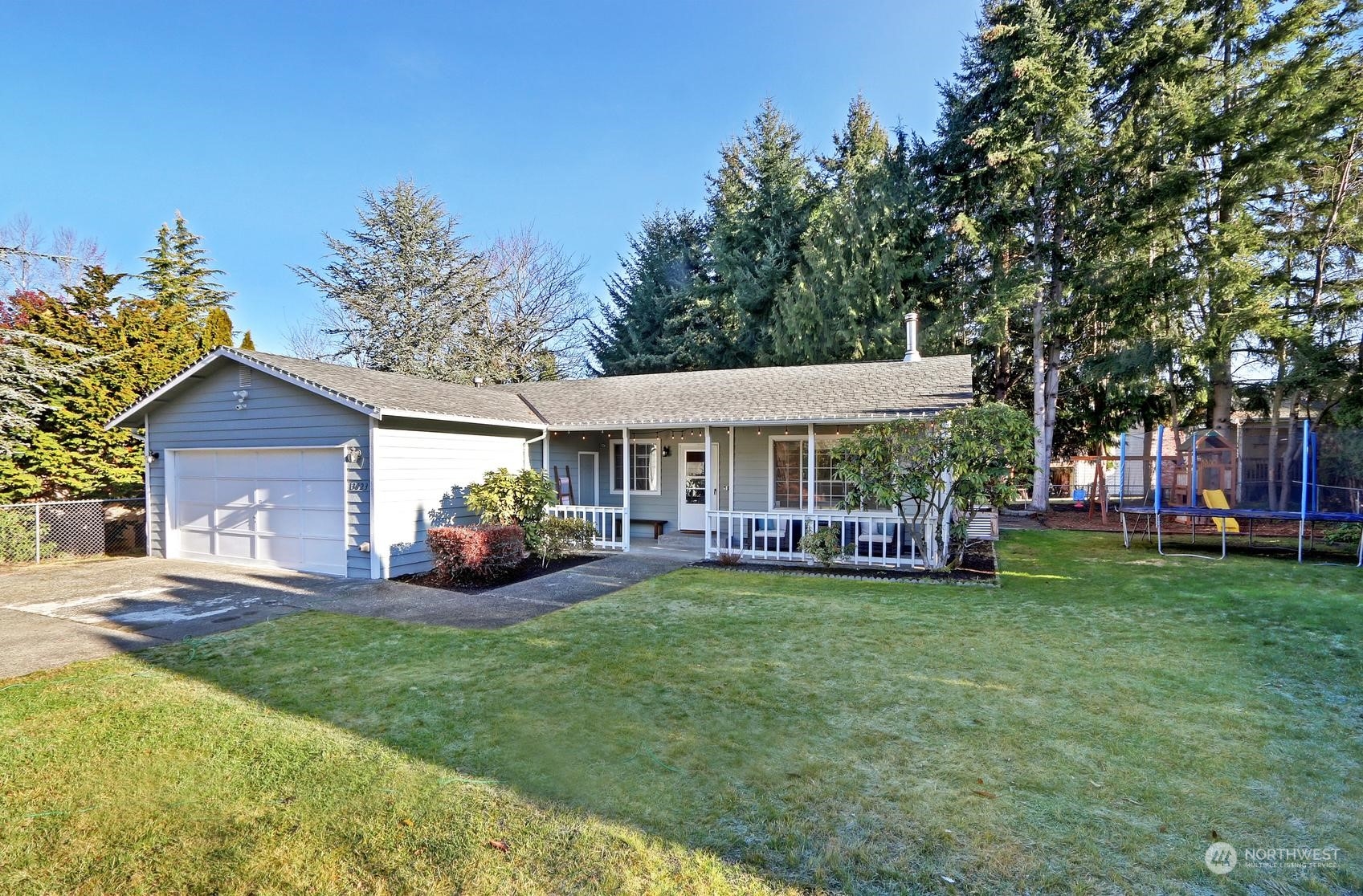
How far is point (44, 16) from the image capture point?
1059 cm

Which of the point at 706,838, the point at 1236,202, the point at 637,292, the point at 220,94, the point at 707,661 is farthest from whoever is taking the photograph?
the point at 637,292

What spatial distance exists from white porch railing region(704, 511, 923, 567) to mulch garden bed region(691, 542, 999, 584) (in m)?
0.26

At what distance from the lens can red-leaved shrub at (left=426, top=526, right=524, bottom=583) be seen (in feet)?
28.8

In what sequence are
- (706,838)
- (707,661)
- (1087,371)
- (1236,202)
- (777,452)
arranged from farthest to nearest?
1. (1087,371)
2. (1236,202)
3. (777,452)
4. (707,661)
5. (706,838)

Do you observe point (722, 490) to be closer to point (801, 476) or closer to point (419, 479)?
point (801, 476)

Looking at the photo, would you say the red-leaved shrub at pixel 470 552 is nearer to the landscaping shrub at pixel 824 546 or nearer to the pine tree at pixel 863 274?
the landscaping shrub at pixel 824 546

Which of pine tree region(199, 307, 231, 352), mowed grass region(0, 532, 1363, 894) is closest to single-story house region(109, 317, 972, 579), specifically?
mowed grass region(0, 532, 1363, 894)

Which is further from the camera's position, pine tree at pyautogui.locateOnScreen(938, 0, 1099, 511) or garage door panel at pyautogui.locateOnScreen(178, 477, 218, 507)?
pine tree at pyautogui.locateOnScreen(938, 0, 1099, 511)

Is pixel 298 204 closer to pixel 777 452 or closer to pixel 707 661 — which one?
pixel 777 452

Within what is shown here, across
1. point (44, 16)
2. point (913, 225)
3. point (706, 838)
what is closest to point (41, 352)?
point (44, 16)

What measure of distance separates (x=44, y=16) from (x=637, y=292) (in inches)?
690

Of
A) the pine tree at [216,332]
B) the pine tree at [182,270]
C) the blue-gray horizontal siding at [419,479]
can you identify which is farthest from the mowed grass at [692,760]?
the pine tree at [182,270]

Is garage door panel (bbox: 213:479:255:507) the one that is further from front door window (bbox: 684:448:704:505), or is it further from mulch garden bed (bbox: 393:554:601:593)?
front door window (bbox: 684:448:704:505)

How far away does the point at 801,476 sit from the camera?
12000 mm
